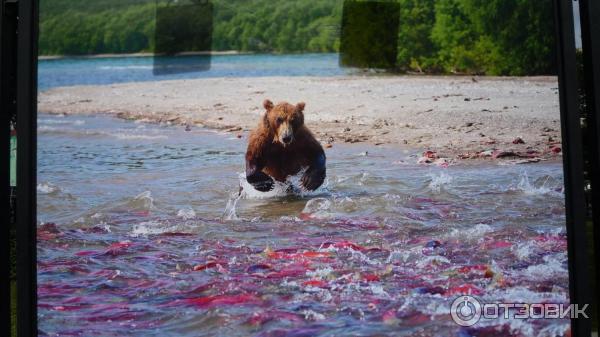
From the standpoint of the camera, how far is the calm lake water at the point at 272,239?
2.99 meters

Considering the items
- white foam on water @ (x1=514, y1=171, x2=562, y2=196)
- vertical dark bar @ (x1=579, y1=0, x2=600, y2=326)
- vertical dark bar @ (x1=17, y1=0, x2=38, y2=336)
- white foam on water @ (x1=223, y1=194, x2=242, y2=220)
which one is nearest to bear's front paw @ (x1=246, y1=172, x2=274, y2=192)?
white foam on water @ (x1=223, y1=194, x2=242, y2=220)

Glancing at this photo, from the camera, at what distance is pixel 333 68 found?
329 cm

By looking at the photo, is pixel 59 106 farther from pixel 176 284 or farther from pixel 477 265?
pixel 477 265

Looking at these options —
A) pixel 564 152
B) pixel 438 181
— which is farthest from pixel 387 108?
pixel 564 152

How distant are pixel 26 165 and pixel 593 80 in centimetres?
245

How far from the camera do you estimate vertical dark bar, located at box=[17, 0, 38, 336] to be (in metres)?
3.00

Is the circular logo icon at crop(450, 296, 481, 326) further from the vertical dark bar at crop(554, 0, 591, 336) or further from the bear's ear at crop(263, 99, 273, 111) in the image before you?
the bear's ear at crop(263, 99, 273, 111)

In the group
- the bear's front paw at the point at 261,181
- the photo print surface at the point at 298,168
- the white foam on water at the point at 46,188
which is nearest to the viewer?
the photo print surface at the point at 298,168

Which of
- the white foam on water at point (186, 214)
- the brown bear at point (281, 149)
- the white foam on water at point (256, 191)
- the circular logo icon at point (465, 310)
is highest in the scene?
the brown bear at point (281, 149)

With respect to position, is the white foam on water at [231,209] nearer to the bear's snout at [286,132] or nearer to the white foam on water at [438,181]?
the bear's snout at [286,132]

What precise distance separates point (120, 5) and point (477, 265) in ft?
6.63

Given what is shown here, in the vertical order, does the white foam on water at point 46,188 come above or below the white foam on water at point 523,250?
above

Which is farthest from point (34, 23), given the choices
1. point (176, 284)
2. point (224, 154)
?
point (176, 284)

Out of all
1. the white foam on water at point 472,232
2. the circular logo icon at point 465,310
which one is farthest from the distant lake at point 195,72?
the circular logo icon at point 465,310
